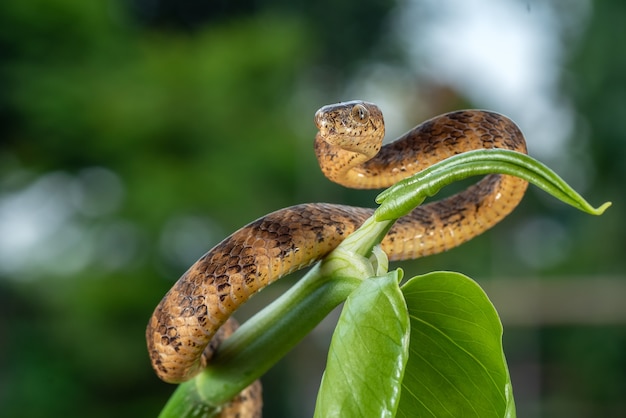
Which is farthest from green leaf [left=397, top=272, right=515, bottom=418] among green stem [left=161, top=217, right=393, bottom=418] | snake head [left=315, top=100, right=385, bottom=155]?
snake head [left=315, top=100, right=385, bottom=155]

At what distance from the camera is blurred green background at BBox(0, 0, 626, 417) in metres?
3.59

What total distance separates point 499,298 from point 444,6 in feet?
4.47

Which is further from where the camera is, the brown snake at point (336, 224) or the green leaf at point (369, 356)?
the brown snake at point (336, 224)

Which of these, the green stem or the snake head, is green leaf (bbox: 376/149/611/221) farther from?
the snake head

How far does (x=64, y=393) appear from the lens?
365 cm

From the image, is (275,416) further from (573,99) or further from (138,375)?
(573,99)

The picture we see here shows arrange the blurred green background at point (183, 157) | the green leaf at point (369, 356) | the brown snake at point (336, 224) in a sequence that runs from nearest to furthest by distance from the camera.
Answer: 1. the green leaf at point (369, 356)
2. the brown snake at point (336, 224)
3. the blurred green background at point (183, 157)

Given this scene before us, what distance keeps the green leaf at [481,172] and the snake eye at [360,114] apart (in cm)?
20

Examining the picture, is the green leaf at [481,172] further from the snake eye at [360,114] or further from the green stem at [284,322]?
the snake eye at [360,114]

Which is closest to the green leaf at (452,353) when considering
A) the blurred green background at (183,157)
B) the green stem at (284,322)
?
the green stem at (284,322)

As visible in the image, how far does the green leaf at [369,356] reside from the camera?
0.84ft

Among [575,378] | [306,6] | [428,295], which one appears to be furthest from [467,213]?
[575,378]

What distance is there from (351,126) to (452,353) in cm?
18

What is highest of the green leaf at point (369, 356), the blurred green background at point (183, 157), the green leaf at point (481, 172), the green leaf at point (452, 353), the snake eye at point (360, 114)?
the green leaf at point (481, 172)
